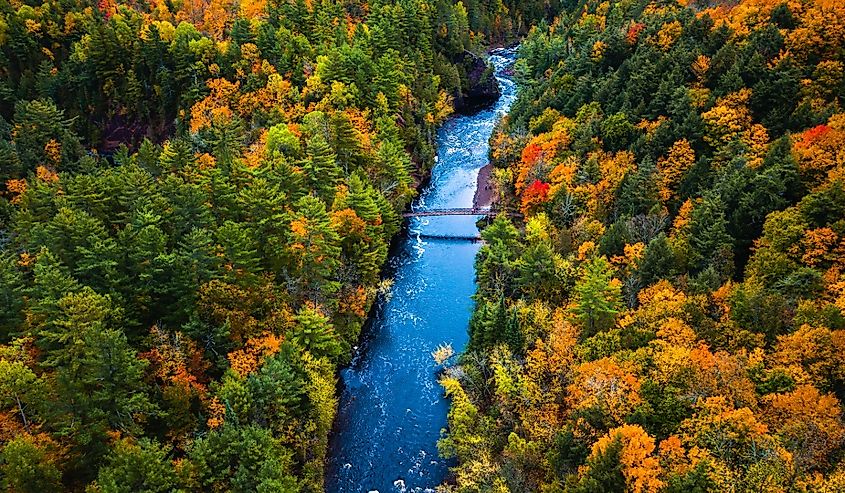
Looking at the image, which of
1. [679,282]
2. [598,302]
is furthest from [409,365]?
[679,282]

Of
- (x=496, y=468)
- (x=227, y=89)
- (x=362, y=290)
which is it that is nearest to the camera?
(x=496, y=468)

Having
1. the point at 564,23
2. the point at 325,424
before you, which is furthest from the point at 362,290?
the point at 564,23

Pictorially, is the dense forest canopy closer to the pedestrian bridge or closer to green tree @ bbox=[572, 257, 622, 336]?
A: the pedestrian bridge

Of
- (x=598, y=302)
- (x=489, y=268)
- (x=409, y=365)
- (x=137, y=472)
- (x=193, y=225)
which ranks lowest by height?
(x=409, y=365)

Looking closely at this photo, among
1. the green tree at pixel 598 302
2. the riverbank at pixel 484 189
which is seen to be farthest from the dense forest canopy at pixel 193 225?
the green tree at pixel 598 302

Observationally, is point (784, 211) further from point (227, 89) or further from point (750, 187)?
point (227, 89)

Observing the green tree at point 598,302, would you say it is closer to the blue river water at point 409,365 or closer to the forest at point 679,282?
the forest at point 679,282

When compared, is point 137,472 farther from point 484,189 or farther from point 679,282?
point 484,189
